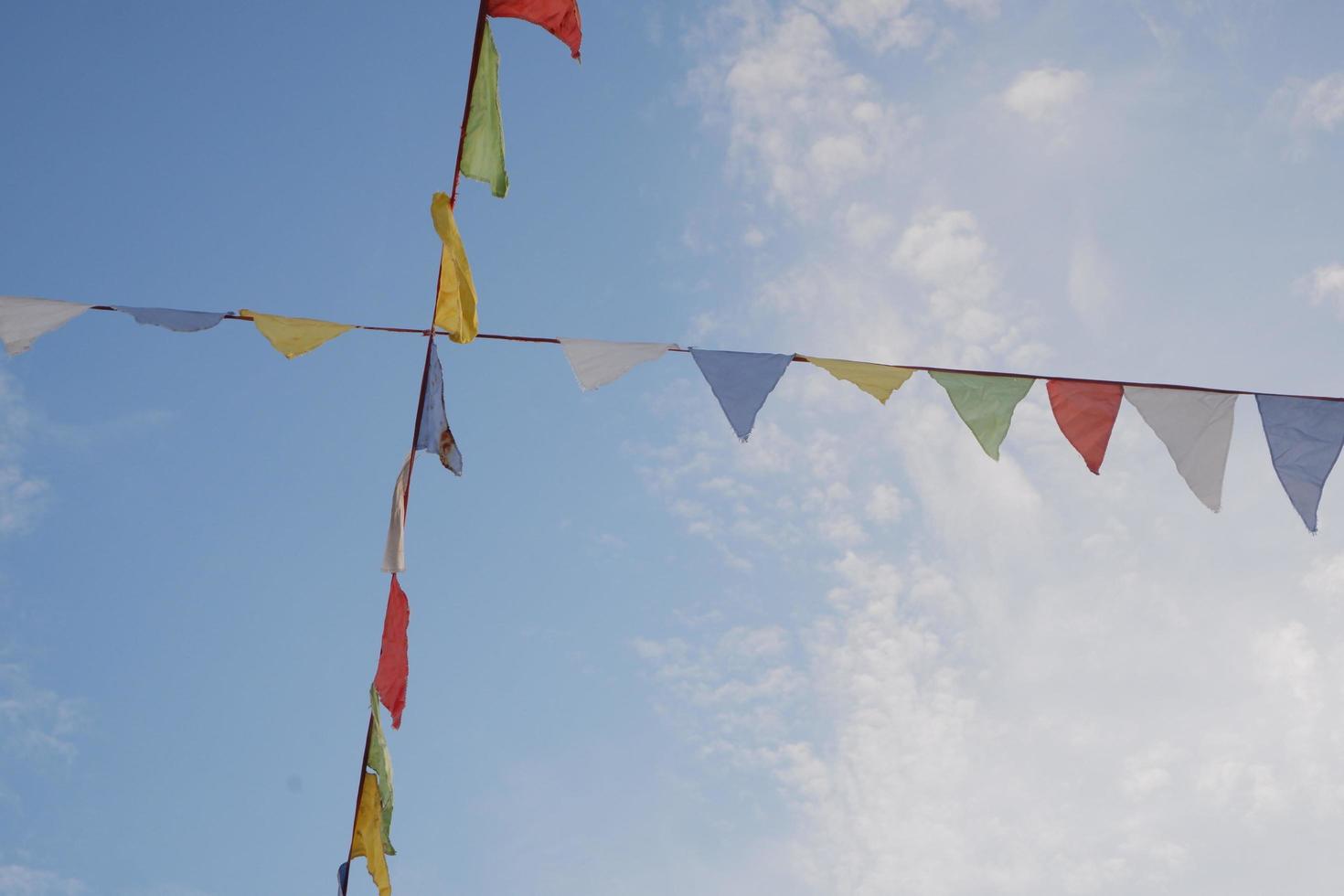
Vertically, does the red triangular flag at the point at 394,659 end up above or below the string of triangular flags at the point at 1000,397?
below

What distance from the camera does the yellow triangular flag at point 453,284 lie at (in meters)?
4.50

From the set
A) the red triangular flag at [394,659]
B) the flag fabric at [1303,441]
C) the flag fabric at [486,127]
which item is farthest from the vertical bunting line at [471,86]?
the flag fabric at [1303,441]

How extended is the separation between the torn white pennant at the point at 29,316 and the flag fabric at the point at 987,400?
3.73m

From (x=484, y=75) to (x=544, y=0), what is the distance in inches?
14.8

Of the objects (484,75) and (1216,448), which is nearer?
(484,75)

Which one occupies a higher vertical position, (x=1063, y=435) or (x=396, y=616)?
(x=1063, y=435)

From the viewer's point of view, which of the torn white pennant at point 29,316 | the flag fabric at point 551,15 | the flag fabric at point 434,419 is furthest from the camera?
the torn white pennant at point 29,316

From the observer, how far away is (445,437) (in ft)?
16.5

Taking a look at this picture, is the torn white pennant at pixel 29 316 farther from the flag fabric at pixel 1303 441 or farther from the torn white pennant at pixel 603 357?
the flag fabric at pixel 1303 441

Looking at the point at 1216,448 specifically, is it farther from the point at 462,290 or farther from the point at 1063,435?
the point at 462,290

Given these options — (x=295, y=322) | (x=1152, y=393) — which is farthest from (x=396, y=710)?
(x=1152, y=393)

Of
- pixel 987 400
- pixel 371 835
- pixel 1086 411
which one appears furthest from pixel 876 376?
pixel 371 835

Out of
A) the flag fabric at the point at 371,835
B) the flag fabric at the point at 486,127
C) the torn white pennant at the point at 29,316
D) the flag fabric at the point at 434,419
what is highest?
the flag fabric at the point at 486,127

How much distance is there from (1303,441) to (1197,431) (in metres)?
0.47
